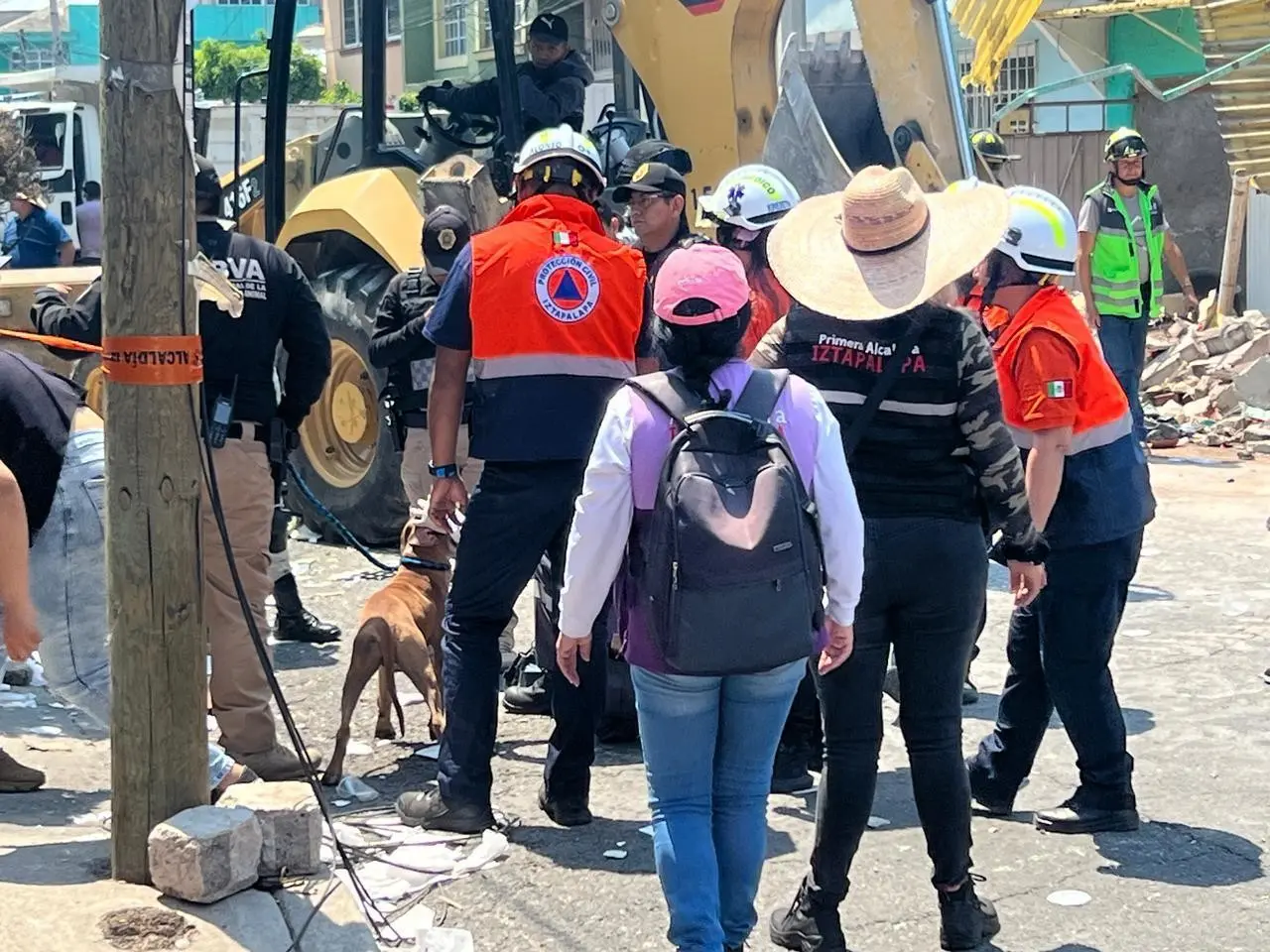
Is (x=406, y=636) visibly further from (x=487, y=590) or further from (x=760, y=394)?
(x=760, y=394)

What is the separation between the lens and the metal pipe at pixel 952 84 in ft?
28.0

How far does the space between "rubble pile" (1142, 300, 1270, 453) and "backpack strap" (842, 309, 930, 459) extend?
9106mm

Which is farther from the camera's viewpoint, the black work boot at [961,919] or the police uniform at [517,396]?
the police uniform at [517,396]

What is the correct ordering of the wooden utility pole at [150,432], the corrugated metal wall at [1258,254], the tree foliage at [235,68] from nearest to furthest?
the wooden utility pole at [150,432] < the corrugated metal wall at [1258,254] < the tree foliage at [235,68]

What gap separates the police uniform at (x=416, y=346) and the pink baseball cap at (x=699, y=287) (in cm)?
262

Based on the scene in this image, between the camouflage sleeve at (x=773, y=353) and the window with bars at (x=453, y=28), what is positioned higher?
the window with bars at (x=453, y=28)

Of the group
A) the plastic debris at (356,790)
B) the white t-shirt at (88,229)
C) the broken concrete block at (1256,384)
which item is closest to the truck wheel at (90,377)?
the plastic debris at (356,790)

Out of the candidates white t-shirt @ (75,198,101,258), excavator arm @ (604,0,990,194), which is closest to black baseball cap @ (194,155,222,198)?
excavator arm @ (604,0,990,194)

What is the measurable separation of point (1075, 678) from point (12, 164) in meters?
11.9

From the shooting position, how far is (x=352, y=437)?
9.52 m

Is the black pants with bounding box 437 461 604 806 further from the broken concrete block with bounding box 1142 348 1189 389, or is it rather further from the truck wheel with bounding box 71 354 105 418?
the broken concrete block with bounding box 1142 348 1189 389

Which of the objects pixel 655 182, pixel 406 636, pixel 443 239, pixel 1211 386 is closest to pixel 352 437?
pixel 443 239

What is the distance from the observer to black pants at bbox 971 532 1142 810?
5047 millimetres

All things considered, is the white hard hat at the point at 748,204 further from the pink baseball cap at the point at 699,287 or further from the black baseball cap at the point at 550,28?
the black baseball cap at the point at 550,28
